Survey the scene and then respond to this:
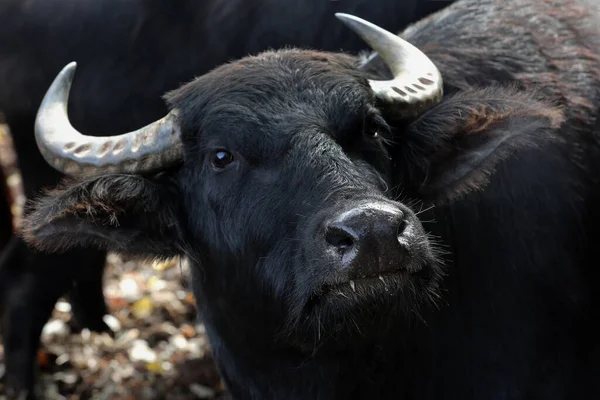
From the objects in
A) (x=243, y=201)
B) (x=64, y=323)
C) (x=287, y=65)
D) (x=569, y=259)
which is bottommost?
(x=64, y=323)

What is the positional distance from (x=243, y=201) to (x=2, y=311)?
292 centimetres

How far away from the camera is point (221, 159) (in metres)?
4.15

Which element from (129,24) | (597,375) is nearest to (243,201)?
(597,375)

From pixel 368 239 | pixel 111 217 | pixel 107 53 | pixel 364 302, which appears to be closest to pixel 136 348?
pixel 107 53

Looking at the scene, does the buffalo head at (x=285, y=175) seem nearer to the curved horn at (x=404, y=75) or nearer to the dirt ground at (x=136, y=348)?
the curved horn at (x=404, y=75)

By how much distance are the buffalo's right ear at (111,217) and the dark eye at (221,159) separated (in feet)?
1.01

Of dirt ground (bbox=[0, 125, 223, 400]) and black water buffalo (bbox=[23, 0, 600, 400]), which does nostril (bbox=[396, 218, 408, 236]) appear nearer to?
black water buffalo (bbox=[23, 0, 600, 400])

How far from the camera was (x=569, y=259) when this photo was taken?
478 cm

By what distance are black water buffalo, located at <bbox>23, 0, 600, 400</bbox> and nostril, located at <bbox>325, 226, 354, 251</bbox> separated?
0.06ft

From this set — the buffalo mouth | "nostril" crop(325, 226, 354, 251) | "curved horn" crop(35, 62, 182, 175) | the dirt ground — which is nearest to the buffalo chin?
the buffalo mouth

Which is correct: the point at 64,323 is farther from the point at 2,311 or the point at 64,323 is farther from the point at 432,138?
the point at 432,138

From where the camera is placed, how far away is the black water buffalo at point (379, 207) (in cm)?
390

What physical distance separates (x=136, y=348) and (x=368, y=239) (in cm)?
386

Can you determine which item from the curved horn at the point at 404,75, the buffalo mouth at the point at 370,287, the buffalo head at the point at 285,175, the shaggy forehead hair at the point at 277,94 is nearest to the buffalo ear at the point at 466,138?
the buffalo head at the point at 285,175
